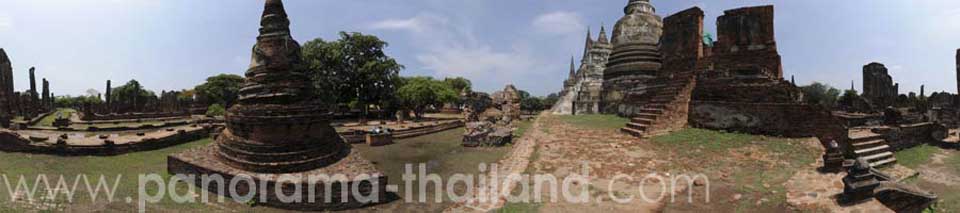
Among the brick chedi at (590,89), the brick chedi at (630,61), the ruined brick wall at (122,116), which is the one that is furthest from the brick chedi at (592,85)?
the ruined brick wall at (122,116)

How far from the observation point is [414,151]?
11.9 m

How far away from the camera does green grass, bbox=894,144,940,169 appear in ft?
27.8

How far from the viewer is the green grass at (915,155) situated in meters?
8.48

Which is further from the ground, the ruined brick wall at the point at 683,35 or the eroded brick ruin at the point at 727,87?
the ruined brick wall at the point at 683,35

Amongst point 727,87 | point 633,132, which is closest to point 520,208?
point 633,132

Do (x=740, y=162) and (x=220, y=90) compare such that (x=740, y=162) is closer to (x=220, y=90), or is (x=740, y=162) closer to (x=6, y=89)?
(x=6, y=89)

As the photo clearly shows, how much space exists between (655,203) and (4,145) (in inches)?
629

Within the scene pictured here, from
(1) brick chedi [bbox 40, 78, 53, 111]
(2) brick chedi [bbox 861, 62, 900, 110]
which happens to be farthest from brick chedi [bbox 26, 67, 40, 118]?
(2) brick chedi [bbox 861, 62, 900, 110]

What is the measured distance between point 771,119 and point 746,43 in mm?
2933

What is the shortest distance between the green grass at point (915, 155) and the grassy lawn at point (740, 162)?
3.09 meters

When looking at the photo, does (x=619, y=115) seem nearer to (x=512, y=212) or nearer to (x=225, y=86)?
(x=512, y=212)

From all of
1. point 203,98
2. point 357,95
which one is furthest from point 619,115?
point 203,98

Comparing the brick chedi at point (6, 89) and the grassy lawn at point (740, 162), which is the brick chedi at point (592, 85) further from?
the brick chedi at point (6, 89)

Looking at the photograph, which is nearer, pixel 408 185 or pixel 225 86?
pixel 408 185
